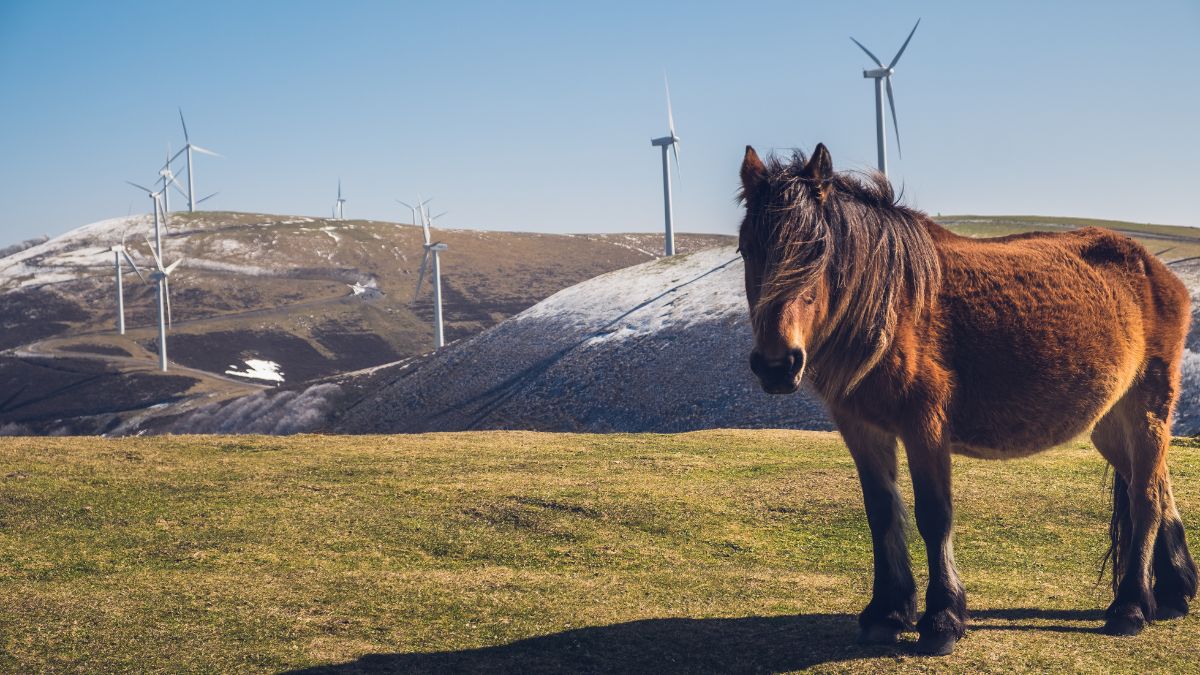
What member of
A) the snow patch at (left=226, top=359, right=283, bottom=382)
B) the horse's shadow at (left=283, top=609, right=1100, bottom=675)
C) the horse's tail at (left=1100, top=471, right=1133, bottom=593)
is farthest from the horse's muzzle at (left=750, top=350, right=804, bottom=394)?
the snow patch at (left=226, top=359, right=283, bottom=382)

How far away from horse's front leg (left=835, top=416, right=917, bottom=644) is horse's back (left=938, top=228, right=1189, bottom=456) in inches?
25.2

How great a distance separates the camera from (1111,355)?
9055 mm

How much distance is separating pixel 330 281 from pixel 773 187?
170015mm

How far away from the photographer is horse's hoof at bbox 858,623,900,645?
Result: 28.3ft

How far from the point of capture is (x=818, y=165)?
7949 millimetres

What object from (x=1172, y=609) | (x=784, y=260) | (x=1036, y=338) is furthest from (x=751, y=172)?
(x=1172, y=609)

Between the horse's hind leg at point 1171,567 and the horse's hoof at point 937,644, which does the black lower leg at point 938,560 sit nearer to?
the horse's hoof at point 937,644

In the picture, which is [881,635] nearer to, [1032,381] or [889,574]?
[889,574]

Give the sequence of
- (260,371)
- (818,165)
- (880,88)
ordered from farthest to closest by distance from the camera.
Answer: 1. (260,371)
2. (880,88)
3. (818,165)

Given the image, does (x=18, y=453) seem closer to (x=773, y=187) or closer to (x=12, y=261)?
(x=773, y=187)

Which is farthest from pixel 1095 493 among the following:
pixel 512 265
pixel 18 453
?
pixel 512 265

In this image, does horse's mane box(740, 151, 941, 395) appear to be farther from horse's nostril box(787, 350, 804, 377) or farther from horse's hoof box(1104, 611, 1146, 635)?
Answer: horse's hoof box(1104, 611, 1146, 635)

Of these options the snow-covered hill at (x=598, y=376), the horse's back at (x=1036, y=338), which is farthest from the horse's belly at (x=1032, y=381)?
the snow-covered hill at (x=598, y=376)

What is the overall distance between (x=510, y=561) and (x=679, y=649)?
433 centimetres
